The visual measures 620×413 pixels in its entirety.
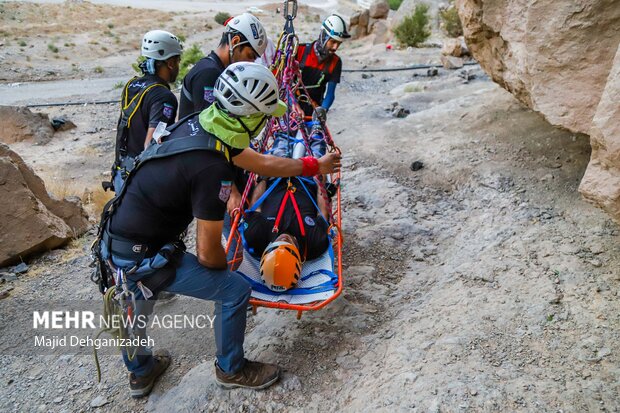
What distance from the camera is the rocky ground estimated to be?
2561 mm

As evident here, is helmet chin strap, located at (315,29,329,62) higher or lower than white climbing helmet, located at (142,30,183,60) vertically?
lower

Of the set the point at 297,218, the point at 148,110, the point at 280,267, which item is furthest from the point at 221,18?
the point at 280,267

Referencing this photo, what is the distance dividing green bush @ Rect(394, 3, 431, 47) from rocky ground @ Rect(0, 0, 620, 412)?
12.3 m

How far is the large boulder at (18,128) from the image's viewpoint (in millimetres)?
9516

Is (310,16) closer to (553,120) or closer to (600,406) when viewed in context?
(553,120)

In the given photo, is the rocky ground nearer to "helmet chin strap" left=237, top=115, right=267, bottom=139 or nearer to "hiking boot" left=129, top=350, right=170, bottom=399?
"hiking boot" left=129, top=350, right=170, bottom=399

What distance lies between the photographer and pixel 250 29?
12.3ft

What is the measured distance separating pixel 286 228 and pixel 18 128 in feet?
28.0

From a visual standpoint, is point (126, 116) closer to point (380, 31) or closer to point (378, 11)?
point (380, 31)

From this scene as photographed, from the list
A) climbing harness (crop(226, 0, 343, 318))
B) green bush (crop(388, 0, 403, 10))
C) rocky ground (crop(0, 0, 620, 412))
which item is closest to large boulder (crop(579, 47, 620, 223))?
rocky ground (crop(0, 0, 620, 412))

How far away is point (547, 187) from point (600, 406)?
2512 mm

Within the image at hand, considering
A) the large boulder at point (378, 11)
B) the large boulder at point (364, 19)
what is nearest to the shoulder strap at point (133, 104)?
the large boulder at point (364, 19)

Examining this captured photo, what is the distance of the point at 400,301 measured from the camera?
12.0 ft

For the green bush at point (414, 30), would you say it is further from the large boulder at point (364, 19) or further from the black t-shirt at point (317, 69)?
the black t-shirt at point (317, 69)
